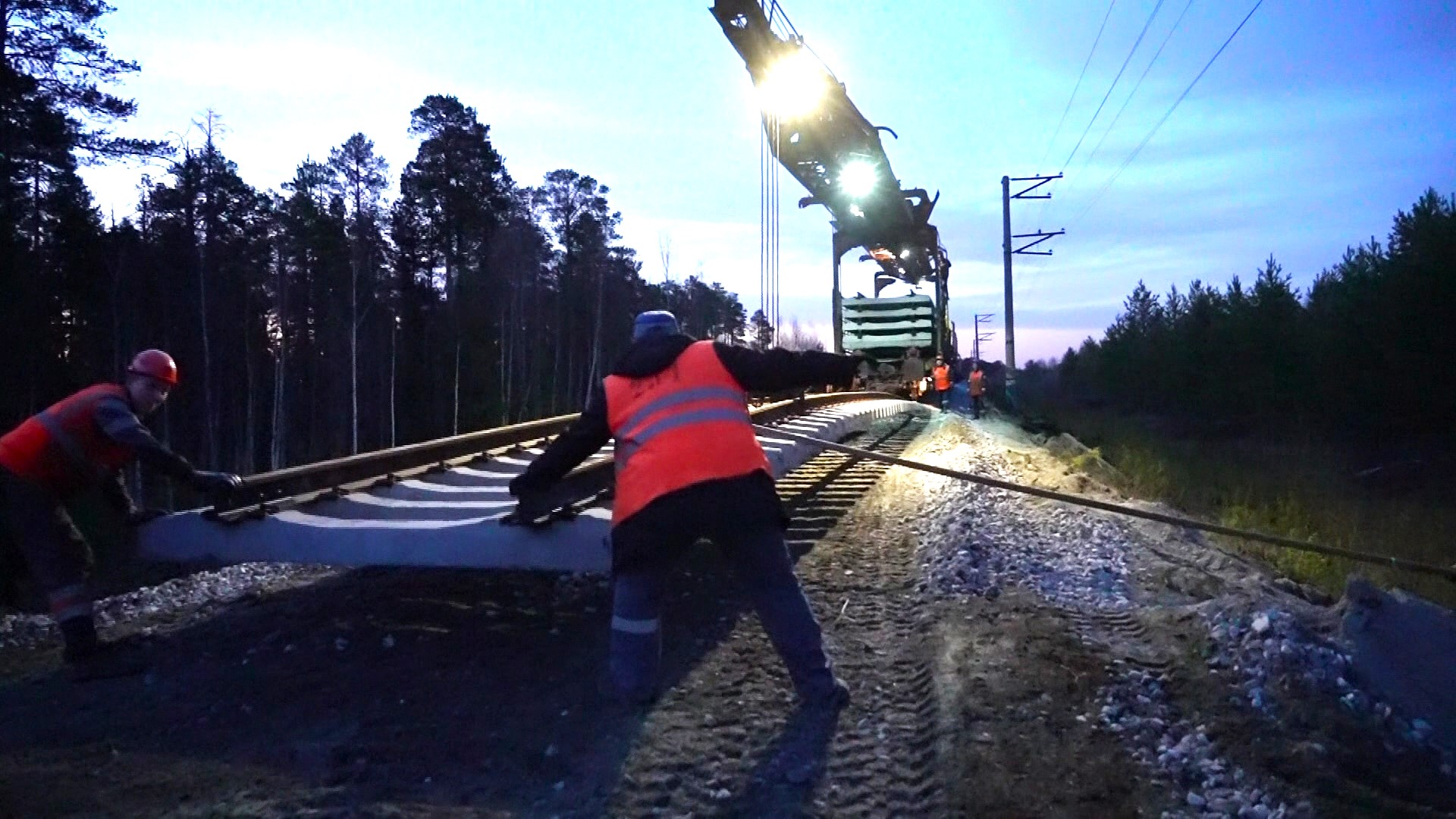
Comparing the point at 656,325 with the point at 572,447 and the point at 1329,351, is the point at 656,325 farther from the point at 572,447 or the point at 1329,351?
the point at 1329,351

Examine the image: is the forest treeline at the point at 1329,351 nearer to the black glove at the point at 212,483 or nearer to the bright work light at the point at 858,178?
the bright work light at the point at 858,178

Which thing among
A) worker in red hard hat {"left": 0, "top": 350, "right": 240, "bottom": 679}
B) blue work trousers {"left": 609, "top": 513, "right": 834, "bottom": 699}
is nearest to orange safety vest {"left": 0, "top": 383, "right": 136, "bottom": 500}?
worker in red hard hat {"left": 0, "top": 350, "right": 240, "bottom": 679}

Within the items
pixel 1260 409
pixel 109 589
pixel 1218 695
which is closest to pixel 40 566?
pixel 109 589

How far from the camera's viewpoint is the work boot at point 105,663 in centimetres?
555

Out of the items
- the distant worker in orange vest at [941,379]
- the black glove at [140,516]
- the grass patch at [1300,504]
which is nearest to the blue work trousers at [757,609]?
the black glove at [140,516]

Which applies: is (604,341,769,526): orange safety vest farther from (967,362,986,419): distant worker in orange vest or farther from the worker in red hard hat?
(967,362,986,419): distant worker in orange vest

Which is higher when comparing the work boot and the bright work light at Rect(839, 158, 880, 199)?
the bright work light at Rect(839, 158, 880, 199)

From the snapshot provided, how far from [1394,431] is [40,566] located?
2949cm

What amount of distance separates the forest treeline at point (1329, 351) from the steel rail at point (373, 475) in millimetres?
23613

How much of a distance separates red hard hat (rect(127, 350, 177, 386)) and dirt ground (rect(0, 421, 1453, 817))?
1.40 m

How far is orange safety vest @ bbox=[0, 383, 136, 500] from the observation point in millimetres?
5676

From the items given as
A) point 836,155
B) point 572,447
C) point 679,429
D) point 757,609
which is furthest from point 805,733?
point 836,155

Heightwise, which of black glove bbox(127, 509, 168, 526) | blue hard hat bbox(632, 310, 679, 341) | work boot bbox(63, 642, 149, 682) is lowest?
work boot bbox(63, 642, 149, 682)

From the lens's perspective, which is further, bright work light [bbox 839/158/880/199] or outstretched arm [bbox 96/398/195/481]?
bright work light [bbox 839/158/880/199]
